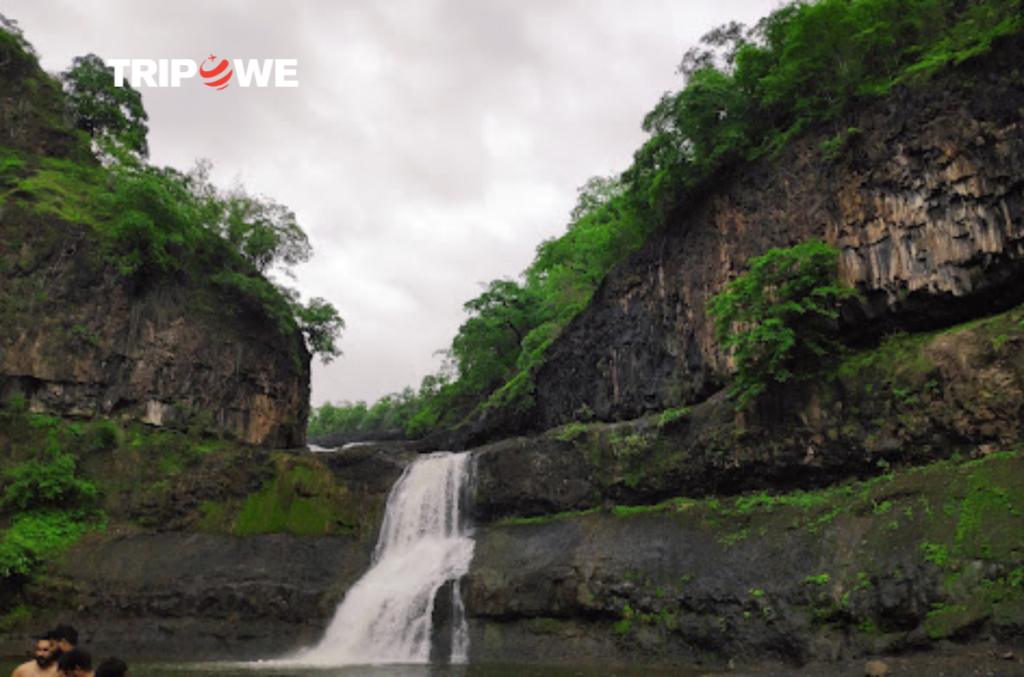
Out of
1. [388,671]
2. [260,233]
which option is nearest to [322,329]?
[260,233]

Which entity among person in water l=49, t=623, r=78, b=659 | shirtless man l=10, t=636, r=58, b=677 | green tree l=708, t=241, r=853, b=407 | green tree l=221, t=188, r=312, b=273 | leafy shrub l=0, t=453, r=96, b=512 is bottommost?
shirtless man l=10, t=636, r=58, b=677

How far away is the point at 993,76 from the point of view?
59.4 ft

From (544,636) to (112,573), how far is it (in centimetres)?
1546

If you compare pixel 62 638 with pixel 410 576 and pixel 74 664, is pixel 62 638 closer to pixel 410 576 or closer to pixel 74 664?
pixel 74 664

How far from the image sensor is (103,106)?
123ft

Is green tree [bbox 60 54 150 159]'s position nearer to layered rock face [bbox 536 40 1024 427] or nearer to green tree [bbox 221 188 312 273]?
green tree [bbox 221 188 312 273]

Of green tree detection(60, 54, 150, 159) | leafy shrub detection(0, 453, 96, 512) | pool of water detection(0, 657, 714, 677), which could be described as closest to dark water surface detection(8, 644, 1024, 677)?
pool of water detection(0, 657, 714, 677)

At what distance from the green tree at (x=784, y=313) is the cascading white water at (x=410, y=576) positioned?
11.9 meters

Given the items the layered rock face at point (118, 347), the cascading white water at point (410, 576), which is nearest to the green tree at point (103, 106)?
the layered rock face at point (118, 347)

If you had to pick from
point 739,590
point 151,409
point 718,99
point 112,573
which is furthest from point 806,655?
point 151,409

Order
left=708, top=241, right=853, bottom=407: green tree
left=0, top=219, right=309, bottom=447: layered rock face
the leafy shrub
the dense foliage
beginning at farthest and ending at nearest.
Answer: left=0, top=219, right=309, bottom=447: layered rock face, the leafy shrub, the dense foliage, left=708, top=241, right=853, bottom=407: green tree

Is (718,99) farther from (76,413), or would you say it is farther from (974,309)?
(76,413)

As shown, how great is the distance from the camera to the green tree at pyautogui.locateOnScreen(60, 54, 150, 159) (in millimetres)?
36656

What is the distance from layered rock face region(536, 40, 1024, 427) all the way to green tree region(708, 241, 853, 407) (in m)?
1.09
